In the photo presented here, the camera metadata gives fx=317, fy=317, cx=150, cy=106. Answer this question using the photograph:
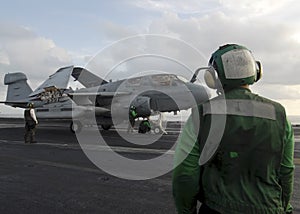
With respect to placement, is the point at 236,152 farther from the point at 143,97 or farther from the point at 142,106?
the point at 143,97

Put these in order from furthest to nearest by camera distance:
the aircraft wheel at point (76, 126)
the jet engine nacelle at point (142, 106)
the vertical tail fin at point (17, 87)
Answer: the vertical tail fin at point (17, 87)
the aircraft wheel at point (76, 126)
the jet engine nacelle at point (142, 106)

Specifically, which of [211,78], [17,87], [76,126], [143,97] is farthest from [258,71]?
[17,87]

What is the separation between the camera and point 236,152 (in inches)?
77.7

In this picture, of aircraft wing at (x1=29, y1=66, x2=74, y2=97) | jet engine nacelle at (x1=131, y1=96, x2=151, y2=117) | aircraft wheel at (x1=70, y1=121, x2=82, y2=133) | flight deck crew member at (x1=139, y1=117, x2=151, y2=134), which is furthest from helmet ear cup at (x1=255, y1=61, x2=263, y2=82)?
aircraft wing at (x1=29, y1=66, x2=74, y2=97)

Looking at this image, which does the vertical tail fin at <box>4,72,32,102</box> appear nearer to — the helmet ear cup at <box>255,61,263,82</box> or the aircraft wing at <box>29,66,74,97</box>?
the aircraft wing at <box>29,66,74,97</box>

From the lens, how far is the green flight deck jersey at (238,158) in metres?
1.97

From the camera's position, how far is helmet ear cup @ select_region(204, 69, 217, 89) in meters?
2.17

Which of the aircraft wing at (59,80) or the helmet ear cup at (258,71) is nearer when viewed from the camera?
the helmet ear cup at (258,71)

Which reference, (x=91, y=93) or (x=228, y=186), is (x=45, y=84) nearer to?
(x=91, y=93)

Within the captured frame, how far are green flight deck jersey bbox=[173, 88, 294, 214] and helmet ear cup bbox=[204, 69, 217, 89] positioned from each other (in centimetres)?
16

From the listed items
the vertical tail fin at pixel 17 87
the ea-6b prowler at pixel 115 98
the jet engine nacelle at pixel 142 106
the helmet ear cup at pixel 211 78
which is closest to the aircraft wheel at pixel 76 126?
the ea-6b prowler at pixel 115 98

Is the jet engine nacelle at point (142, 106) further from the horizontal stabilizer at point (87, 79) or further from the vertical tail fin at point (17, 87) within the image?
the vertical tail fin at point (17, 87)

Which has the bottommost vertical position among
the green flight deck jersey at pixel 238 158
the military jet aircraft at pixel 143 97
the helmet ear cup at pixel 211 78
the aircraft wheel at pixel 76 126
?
the aircraft wheel at pixel 76 126

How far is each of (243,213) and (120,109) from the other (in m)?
18.2
